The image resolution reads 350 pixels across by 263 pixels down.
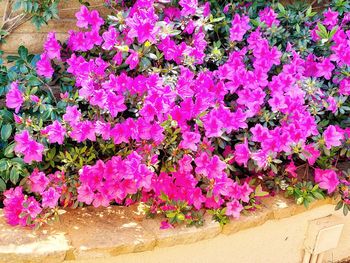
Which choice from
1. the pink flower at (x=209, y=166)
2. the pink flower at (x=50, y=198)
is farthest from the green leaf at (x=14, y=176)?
the pink flower at (x=209, y=166)

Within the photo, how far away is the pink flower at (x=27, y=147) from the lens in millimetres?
1968

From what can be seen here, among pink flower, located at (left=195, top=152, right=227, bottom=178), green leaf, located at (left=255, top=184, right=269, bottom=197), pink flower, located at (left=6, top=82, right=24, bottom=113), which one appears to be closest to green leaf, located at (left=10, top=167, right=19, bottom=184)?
pink flower, located at (left=6, top=82, right=24, bottom=113)

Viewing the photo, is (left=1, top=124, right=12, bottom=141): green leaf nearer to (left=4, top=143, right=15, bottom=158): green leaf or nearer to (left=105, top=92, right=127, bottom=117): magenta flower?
(left=4, top=143, right=15, bottom=158): green leaf

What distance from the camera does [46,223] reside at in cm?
204

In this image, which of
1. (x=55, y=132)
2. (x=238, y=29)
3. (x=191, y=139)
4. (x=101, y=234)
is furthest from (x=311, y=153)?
(x=55, y=132)

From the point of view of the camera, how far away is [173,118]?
6.84ft

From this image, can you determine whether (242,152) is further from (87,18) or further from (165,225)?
(87,18)

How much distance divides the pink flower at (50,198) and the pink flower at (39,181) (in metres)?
0.03

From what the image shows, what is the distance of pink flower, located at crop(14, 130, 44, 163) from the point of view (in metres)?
1.97

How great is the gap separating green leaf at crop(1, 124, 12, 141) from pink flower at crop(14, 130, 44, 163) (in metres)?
0.14

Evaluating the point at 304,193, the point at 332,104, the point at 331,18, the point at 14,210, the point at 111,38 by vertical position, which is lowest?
the point at 304,193

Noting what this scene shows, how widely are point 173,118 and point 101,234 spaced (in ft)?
1.63

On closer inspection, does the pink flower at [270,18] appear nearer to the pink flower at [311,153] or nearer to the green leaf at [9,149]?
the pink flower at [311,153]

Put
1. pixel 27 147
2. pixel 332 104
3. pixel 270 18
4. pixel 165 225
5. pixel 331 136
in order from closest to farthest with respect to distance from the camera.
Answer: pixel 27 147 → pixel 165 225 → pixel 331 136 → pixel 332 104 → pixel 270 18
